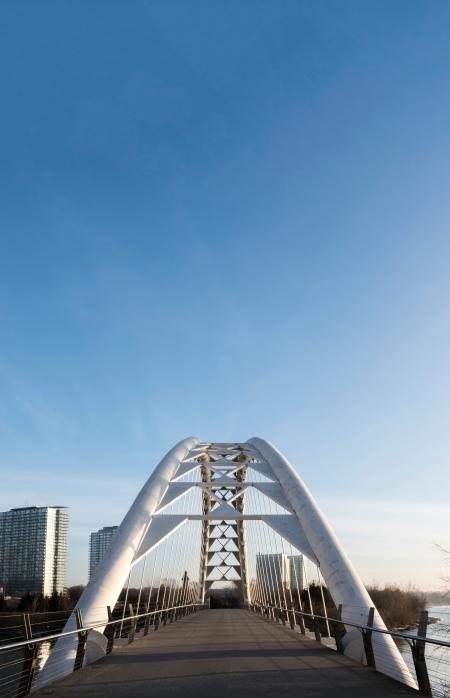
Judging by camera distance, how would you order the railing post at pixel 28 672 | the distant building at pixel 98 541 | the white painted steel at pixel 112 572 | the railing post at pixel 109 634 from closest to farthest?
1. the railing post at pixel 28 672
2. the white painted steel at pixel 112 572
3. the railing post at pixel 109 634
4. the distant building at pixel 98 541

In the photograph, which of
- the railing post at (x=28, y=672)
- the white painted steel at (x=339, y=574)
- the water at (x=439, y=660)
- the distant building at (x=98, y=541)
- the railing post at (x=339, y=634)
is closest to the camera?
the railing post at (x=28, y=672)

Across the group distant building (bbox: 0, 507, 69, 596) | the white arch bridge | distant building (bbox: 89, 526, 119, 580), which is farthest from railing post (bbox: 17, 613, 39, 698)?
distant building (bbox: 89, 526, 119, 580)

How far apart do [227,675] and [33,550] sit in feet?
323

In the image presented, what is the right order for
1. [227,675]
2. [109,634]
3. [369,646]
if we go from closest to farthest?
1. [227,675]
2. [369,646]
3. [109,634]

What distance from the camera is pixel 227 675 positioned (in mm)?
7164

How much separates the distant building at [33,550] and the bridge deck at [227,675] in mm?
91063

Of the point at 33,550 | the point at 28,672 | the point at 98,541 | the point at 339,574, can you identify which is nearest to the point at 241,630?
the point at 339,574

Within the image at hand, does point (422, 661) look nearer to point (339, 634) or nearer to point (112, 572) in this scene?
point (339, 634)

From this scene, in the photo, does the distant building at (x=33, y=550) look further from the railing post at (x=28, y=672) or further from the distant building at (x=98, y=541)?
the railing post at (x=28, y=672)

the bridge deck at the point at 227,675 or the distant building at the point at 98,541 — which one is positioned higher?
the distant building at the point at 98,541

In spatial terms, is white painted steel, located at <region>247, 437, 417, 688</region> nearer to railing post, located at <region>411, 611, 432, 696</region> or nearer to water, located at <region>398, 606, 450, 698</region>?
water, located at <region>398, 606, 450, 698</region>

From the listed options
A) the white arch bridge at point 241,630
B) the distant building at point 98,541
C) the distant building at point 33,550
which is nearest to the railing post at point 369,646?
the white arch bridge at point 241,630

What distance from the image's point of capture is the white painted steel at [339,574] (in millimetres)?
8094

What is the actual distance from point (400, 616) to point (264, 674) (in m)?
39.0
